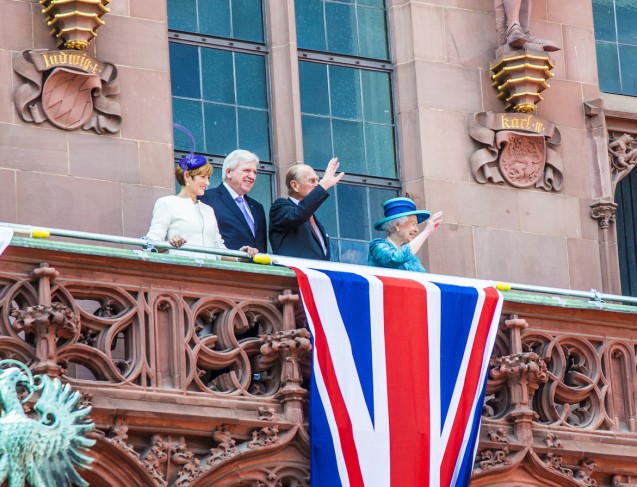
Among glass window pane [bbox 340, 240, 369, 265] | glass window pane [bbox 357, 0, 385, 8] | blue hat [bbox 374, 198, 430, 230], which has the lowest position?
glass window pane [bbox 340, 240, 369, 265]

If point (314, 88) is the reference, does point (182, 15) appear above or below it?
above

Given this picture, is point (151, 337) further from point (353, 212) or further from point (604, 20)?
point (604, 20)

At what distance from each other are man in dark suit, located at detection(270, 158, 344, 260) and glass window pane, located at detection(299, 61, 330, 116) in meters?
2.47

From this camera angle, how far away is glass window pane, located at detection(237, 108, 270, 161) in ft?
77.2

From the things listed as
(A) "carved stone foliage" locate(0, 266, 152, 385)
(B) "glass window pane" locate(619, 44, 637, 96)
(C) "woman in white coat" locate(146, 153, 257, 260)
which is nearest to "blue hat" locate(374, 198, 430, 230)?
(C) "woman in white coat" locate(146, 153, 257, 260)

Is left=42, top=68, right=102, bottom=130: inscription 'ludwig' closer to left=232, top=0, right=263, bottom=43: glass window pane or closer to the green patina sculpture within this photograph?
left=232, top=0, right=263, bottom=43: glass window pane

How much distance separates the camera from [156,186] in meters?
22.4

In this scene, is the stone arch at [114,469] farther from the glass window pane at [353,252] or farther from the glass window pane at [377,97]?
the glass window pane at [377,97]

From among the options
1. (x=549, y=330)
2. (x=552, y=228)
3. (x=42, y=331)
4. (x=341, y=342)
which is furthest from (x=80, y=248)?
(x=552, y=228)

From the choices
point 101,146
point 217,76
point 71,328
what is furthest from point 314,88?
point 71,328

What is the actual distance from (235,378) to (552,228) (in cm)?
483

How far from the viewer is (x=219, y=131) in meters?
23.4

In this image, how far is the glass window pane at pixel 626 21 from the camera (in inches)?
1010

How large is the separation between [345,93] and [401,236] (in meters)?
2.67
